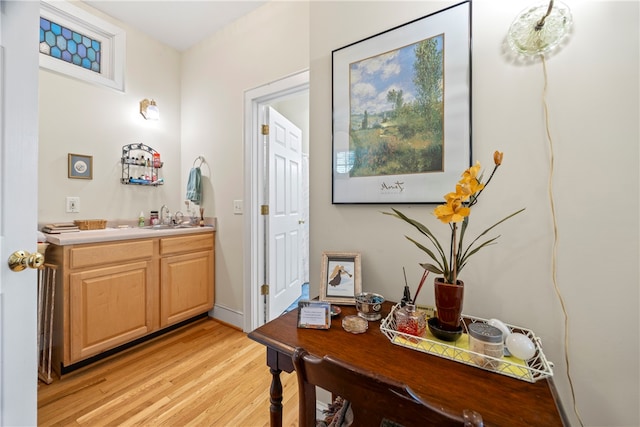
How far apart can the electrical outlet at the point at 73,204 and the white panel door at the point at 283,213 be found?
1.54 meters

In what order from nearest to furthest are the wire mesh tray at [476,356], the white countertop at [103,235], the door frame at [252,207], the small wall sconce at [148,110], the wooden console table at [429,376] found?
the wooden console table at [429,376], the wire mesh tray at [476,356], the white countertop at [103,235], the door frame at [252,207], the small wall sconce at [148,110]

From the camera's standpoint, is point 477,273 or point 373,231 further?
point 373,231

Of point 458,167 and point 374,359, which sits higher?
point 458,167

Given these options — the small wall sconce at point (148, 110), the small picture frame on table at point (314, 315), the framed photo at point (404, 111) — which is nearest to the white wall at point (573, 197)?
the framed photo at point (404, 111)

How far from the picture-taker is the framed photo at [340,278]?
1.11 meters

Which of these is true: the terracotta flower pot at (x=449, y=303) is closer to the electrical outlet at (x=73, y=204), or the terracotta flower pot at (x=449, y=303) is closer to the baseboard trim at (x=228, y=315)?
the baseboard trim at (x=228, y=315)

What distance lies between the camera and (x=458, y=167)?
3.26 feet

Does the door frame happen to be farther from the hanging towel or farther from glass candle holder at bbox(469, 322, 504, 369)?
glass candle holder at bbox(469, 322, 504, 369)

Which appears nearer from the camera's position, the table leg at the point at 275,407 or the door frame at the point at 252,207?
the table leg at the point at 275,407

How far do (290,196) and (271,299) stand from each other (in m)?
1.05

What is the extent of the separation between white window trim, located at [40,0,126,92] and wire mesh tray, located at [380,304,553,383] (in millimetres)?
2902

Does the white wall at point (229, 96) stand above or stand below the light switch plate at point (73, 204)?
above

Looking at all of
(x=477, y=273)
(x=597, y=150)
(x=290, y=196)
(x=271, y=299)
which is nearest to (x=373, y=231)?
(x=477, y=273)

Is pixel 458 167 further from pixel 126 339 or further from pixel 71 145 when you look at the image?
pixel 71 145
